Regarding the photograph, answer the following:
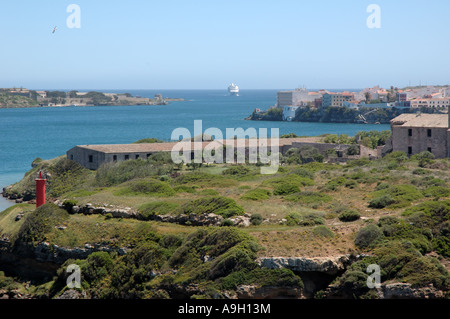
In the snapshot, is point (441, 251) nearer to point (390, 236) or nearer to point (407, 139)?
point (390, 236)

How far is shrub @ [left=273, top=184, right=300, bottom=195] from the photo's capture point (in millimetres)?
32344

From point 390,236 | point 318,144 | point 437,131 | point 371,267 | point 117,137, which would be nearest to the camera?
point 371,267

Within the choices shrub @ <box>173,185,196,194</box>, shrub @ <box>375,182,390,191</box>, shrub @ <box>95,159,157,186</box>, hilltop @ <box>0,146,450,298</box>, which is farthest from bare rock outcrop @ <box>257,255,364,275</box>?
shrub @ <box>95,159,157,186</box>

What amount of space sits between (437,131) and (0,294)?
2891 centimetres

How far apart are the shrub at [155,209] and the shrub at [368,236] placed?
8.91 m

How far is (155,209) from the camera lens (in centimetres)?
2919

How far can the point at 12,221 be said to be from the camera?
103 feet

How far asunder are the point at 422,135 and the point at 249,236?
2303cm

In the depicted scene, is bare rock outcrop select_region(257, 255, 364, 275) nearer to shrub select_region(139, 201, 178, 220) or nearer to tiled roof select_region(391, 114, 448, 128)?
shrub select_region(139, 201, 178, 220)

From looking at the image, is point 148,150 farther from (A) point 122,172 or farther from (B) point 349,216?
(B) point 349,216

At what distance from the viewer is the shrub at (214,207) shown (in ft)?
89.6

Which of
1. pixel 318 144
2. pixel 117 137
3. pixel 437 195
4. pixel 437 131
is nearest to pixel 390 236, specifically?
pixel 437 195

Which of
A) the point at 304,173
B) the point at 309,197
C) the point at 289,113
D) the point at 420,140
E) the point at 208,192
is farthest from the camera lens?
the point at 289,113

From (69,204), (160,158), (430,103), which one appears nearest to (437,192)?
(69,204)
